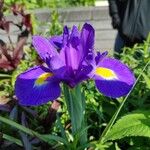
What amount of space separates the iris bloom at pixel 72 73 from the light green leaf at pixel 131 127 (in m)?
0.10

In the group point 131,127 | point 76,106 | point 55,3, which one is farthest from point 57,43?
point 55,3

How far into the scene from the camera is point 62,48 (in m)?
1.16

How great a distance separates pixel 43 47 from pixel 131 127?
283 millimetres

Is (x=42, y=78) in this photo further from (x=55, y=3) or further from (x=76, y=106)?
(x=55, y=3)

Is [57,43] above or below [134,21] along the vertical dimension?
above

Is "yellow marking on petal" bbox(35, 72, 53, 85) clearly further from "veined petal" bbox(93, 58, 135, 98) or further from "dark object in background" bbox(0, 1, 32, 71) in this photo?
"dark object in background" bbox(0, 1, 32, 71)

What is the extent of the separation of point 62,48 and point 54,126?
0.34 metres

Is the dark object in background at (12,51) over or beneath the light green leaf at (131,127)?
beneath

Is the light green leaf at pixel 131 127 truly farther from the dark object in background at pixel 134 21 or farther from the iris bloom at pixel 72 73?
the dark object in background at pixel 134 21

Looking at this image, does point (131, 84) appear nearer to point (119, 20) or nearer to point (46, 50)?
point (46, 50)

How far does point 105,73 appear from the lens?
3.75 ft

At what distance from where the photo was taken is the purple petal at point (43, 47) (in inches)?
46.0

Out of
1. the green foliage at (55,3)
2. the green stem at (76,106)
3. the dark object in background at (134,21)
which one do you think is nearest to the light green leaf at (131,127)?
the green stem at (76,106)

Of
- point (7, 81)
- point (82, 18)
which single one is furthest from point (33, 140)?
point (82, 18)
